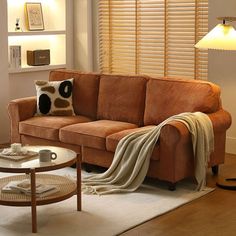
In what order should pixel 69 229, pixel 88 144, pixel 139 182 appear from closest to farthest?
pixel 69 229 < pixel 139 182 < pixel 88 144

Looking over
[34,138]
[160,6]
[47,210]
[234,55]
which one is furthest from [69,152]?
[160,6]

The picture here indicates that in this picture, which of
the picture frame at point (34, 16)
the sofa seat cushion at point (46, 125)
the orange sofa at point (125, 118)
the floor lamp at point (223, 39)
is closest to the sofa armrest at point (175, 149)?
the orange sofa at point (125, 118)

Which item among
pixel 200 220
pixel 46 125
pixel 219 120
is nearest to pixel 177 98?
pixel 219 120

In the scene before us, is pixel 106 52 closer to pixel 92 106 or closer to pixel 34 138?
pixel 92 106

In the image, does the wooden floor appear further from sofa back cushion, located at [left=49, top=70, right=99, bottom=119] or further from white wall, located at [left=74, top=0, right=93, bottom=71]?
white wall, located at [left=74, top=0, right=93, bottom=71]

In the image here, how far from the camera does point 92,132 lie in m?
5.23

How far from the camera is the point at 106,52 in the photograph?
24.0ft

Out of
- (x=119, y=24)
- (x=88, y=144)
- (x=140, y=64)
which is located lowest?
(x=88, y=144)

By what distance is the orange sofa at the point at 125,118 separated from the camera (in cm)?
474

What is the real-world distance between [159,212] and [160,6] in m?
3.05

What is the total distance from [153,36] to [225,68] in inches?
42.6

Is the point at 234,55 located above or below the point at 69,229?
above

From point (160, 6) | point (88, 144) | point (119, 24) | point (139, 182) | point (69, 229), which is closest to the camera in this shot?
point (69, 229)

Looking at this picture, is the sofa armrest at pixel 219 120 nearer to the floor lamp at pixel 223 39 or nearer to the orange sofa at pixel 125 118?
the orange sofa at pixel 125 118
